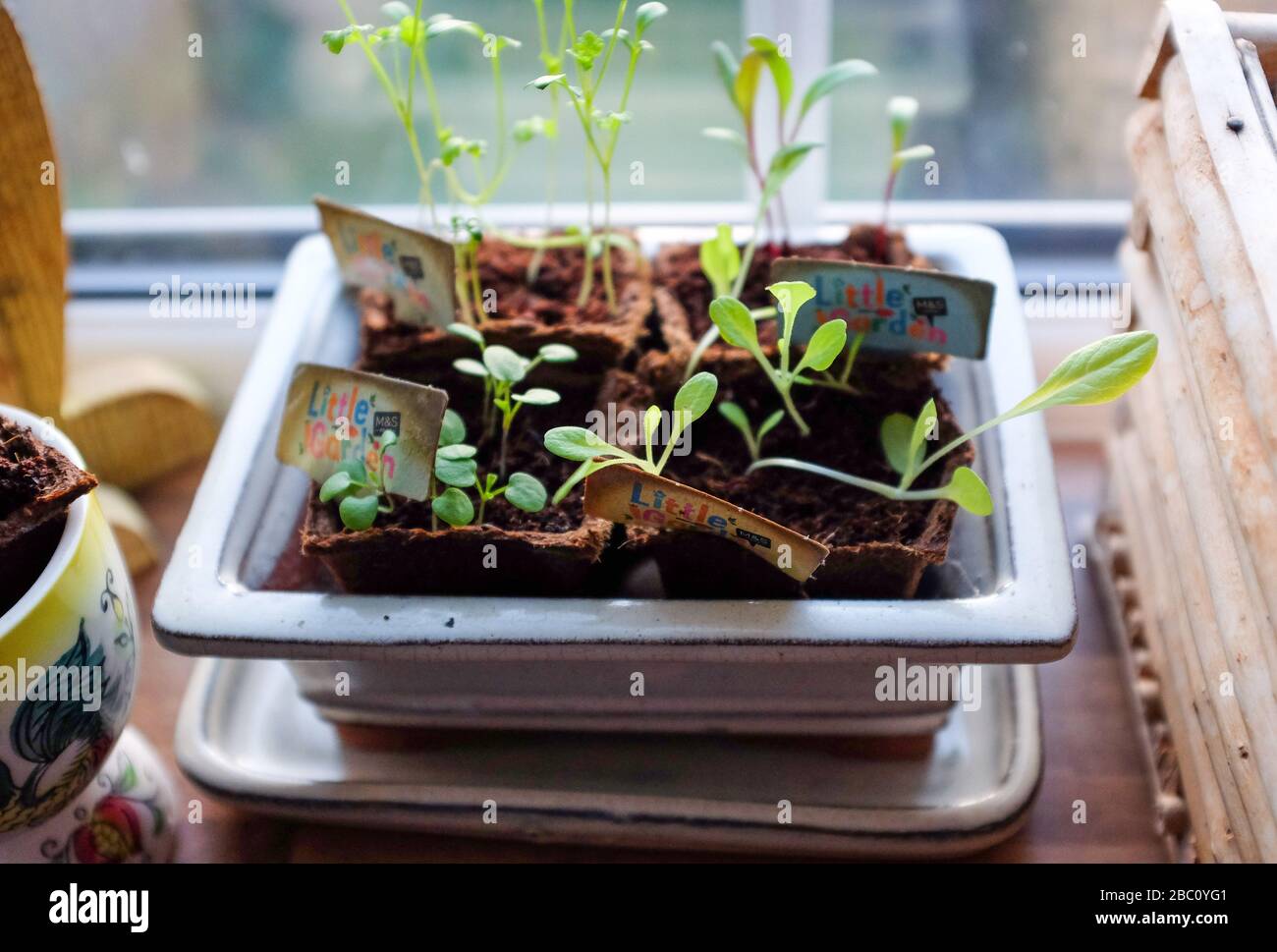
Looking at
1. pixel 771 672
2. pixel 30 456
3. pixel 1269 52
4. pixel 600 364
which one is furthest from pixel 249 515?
pixel 1269 52

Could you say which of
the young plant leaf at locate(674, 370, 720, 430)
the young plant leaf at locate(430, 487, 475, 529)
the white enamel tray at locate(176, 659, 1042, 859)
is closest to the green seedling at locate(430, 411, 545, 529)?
the young plant leaf at locate(430, 487, 475, 529)

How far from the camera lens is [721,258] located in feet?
2.91

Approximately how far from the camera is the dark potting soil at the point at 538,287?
37.2 inches

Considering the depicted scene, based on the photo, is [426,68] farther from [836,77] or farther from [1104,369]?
Answer: [1104,369]

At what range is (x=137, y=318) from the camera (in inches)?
48.2

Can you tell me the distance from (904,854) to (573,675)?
0.87 feet

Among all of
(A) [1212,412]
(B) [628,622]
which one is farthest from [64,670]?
(A) [1212,412]

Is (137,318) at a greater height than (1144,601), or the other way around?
(137,318)

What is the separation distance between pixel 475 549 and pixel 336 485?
10cm
